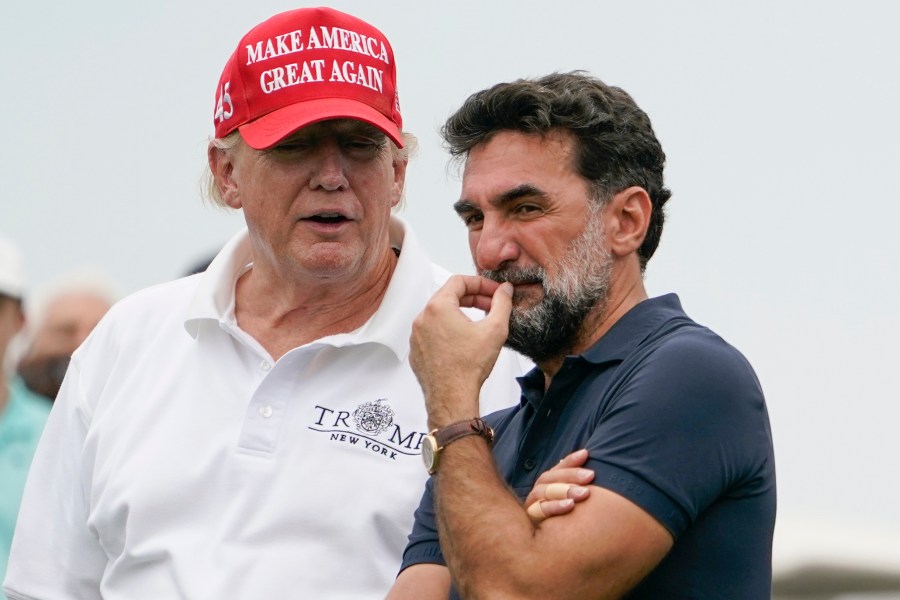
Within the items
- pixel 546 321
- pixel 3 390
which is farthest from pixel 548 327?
pixel 3 390

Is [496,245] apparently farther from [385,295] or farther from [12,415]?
[12,415]

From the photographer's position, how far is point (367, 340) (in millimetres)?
3734

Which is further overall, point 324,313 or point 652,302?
point 324,313

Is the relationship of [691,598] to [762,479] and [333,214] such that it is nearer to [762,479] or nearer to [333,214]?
[762,479]

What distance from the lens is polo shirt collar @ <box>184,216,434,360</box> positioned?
12.3 feet

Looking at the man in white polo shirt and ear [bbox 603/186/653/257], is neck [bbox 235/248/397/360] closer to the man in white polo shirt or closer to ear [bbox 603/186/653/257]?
the man in white polo shirt

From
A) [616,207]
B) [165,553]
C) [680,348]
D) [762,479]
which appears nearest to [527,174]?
[616,207]

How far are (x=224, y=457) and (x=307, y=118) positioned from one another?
79 cm

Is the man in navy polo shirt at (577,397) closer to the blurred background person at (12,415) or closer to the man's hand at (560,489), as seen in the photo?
the man's hand at (560,489)

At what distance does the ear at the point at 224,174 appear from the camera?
13.3ft

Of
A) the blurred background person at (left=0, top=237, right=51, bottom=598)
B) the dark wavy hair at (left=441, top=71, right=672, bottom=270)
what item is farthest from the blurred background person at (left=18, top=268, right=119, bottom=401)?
the dark wavy hair at (left=441, top=71, right=672, bottom=270)

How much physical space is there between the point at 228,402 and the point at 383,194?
596 millimetres

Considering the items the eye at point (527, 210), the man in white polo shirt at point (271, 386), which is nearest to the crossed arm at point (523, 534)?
the eye at point (527, 210)

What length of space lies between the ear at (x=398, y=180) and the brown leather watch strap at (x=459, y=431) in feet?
3.26
